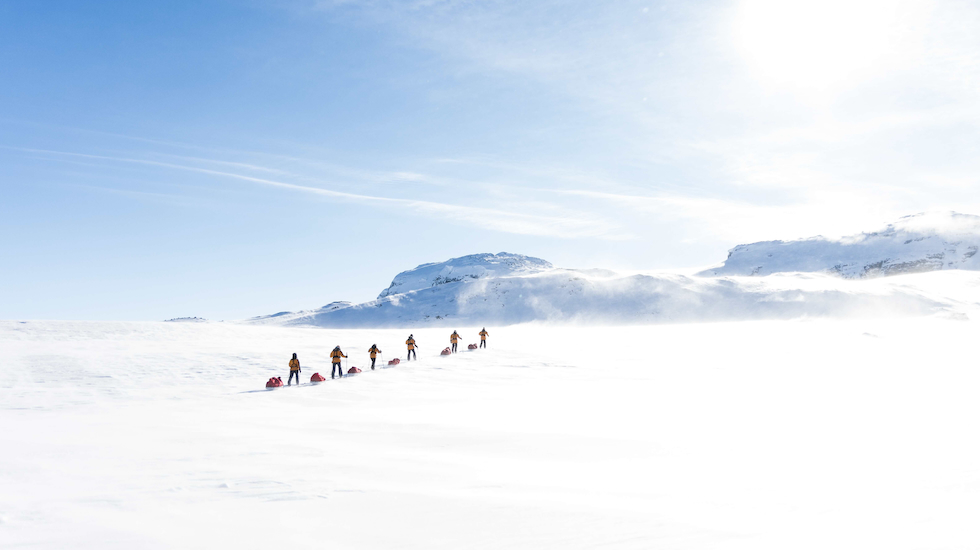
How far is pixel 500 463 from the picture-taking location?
8164 millimetres

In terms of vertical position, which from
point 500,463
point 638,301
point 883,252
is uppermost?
point 883,252

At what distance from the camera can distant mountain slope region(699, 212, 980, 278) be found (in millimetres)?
131750

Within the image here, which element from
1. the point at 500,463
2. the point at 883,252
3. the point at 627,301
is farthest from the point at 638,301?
the point at 883,252

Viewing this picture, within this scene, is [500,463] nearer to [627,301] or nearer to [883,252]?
[627,301]

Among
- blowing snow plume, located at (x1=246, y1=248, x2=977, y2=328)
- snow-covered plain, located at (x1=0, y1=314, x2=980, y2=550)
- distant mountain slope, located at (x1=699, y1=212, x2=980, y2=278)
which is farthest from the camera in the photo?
distant mountain slope, located at (x1=699, y1=212, x2=980, y2=278)

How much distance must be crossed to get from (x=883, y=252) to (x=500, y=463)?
6674 inches

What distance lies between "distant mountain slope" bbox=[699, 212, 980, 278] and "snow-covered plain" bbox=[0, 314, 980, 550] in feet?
462

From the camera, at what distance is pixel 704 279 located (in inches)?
3858

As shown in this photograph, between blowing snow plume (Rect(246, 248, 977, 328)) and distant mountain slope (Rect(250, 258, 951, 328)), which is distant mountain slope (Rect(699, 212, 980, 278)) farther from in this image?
distant mountain slope (Rect(250, 258, 951, 328))

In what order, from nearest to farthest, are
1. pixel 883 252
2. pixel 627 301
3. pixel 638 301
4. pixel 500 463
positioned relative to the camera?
pixel 500 463, pixel 638 301, pixel 627 301, pixel 883 252

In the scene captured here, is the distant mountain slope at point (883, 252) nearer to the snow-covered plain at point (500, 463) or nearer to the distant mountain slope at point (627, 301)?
the distant mountain slope at point (627, 301)

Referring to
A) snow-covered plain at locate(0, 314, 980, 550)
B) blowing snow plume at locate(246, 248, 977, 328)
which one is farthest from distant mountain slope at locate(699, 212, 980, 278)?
snow-covered plain at locate(0, 314, 980, 550)

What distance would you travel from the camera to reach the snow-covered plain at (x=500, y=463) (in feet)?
16.8

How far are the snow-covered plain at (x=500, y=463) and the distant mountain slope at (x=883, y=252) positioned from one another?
141m
